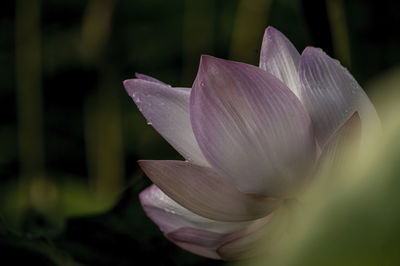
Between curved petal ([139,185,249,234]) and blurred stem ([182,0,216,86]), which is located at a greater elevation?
curved petal ([139,185,249,234])

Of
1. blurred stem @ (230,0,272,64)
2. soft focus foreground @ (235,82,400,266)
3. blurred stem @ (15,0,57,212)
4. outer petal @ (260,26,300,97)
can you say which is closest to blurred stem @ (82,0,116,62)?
blurred stem @ (15,0,57,212)

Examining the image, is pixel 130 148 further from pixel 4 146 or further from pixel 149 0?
pixel 149 0

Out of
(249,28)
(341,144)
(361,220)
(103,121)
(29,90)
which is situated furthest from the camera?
(29,90)

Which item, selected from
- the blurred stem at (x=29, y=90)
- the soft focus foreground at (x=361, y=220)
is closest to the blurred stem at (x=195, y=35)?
the blurred stem at (x=29, y=90)

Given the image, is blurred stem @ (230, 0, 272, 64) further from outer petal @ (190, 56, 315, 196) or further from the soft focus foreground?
the soft focus foreground

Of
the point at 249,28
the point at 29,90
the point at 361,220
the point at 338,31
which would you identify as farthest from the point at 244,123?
the point at 29,90

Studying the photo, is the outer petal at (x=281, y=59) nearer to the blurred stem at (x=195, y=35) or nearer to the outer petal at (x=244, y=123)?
the outer petal at (x=244, y=123)

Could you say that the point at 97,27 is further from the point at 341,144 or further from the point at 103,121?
the point at 341,144
